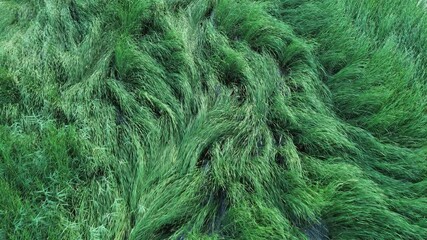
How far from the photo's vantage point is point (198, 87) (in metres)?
3.21

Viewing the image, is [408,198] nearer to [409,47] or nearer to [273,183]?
[273,183]

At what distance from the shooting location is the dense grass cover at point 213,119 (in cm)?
256

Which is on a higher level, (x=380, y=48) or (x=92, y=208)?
(x=380, y=48)

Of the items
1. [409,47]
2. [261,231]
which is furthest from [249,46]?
[261,231]

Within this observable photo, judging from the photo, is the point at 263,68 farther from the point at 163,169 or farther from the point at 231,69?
the point at 163,169

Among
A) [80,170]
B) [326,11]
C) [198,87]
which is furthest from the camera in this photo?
[326,11]

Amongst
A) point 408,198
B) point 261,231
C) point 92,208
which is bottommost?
point 92,208

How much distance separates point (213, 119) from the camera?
300cm

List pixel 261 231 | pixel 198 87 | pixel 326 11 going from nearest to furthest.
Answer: pixel 261 231
pixel 198 87
pixel 326 11

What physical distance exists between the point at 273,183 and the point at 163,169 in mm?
686

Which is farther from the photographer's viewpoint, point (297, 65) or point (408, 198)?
point (297, 65)

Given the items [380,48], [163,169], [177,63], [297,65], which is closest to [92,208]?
[163,169]

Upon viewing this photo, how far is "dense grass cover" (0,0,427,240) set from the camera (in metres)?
2.56

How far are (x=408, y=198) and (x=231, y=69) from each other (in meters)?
1.49
